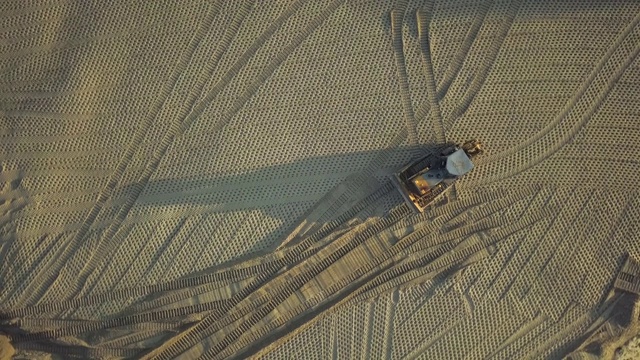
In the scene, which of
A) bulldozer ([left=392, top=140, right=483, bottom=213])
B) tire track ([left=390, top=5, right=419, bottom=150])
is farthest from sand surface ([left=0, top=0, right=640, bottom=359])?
bulldozer ([left=392, top=140, right=483, bottom=213])

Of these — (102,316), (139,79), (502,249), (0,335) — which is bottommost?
(0,335)

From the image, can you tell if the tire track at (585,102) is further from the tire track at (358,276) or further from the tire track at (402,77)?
the tire track at (402,77)

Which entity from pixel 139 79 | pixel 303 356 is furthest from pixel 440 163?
pixel 139 79

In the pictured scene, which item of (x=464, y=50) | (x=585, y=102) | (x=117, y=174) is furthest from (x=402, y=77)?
(x=117, y=174)

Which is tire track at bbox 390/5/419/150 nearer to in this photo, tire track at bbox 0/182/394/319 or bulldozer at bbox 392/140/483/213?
bulldozer at bbox 392/140/483/213

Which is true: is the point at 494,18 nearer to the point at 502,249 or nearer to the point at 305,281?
the point at 502,249
